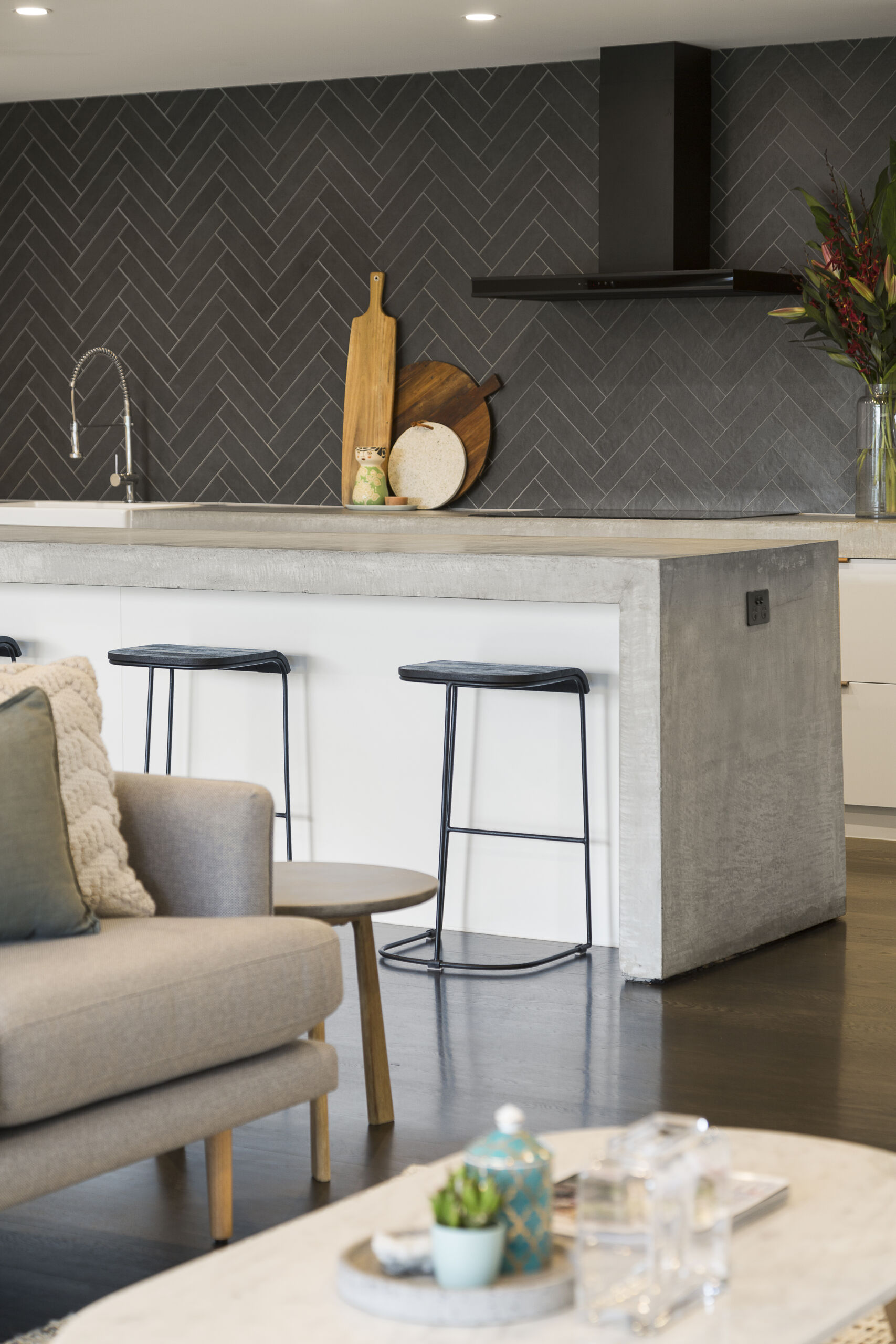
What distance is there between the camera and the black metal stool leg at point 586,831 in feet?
13.7

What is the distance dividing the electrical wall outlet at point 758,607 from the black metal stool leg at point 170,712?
143 cm

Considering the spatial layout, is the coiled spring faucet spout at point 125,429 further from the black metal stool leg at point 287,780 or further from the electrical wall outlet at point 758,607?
the electrical wall outlet at point 758,607

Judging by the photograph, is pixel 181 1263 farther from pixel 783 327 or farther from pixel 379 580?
pixel 783 327

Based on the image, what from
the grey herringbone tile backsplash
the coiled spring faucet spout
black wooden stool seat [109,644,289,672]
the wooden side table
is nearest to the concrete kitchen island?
black wooden stool seat [109,644,289,672]

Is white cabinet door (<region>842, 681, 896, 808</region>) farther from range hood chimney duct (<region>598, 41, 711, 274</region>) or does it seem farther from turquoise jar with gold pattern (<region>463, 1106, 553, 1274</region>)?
turquoise jar with gold pattern (<region>463, 1106, 553, 1274</region>)

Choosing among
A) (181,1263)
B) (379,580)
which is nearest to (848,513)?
(379,580)

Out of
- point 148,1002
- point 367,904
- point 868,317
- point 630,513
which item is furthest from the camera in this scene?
point 630,513

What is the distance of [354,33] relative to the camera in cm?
626

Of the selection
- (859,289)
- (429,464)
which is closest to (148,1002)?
(859,289)

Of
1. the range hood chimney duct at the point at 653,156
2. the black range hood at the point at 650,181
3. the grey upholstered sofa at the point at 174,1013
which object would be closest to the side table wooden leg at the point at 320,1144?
the grey upholstered sofa at the point at 174,1013

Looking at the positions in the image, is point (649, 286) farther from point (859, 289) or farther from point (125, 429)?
point (125, 429)

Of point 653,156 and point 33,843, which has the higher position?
point 653,156

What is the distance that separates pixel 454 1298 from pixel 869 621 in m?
4.24

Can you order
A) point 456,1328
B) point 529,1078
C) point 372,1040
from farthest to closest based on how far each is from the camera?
point 529,1078 < point 372,1040 < point 456,1328
